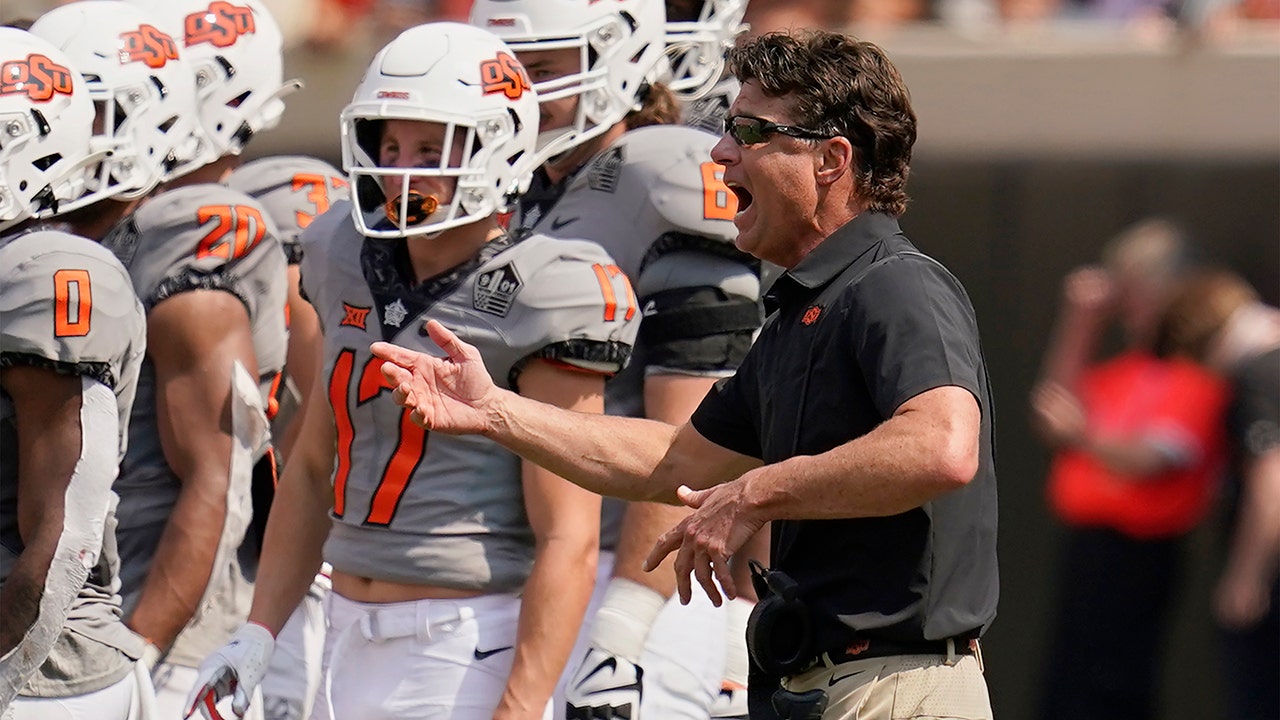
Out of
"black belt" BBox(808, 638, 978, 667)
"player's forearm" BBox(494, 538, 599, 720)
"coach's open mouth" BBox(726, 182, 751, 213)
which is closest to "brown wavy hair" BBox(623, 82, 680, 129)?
"player's forearm" BBox(494, 538, 599, 720)

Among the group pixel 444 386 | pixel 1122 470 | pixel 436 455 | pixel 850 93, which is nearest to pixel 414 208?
pixel 436 455

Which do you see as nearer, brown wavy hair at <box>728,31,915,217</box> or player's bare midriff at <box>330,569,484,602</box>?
brown wavy hair at <box>728,31,915,217</box>

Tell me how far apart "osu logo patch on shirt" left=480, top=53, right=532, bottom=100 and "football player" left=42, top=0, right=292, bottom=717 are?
667mm

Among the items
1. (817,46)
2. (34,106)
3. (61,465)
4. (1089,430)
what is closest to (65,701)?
(61,465)

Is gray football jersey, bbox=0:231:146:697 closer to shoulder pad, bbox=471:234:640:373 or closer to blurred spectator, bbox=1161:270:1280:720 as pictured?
shoulder pad, bbox=471:234:640:373

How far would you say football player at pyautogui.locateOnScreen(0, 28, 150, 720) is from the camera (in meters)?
3.10

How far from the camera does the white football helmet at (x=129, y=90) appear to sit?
12.9 ft

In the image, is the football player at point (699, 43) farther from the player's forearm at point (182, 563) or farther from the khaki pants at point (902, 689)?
the khaki pants at point (902, 689)

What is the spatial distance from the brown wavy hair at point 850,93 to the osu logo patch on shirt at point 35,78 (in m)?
1.41

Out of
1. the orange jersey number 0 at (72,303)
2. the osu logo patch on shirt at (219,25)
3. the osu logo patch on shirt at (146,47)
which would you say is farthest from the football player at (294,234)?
the orange jersey number 0 at (72,303)

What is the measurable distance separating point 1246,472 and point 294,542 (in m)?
3.60

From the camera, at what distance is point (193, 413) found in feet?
12.5

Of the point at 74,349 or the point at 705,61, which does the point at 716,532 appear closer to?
the point at 74,349

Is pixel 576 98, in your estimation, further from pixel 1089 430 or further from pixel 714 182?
pixel 1089 430
